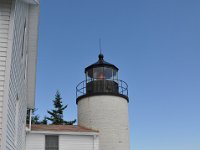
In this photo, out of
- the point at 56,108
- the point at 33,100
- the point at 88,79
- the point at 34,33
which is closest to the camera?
the point at 34,33

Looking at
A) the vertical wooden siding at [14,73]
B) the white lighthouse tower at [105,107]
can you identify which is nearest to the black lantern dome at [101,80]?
the white lighthouse tower at [105,107]

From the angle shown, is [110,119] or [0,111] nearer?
[0,111]

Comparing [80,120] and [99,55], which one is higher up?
[99,55]

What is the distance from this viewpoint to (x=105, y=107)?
2283cm

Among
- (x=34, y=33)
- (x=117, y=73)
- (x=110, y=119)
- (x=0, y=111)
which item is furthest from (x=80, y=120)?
(x=0, y=111)

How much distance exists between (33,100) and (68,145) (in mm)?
3876

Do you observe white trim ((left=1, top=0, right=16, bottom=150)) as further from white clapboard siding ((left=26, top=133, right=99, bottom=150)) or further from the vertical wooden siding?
white clapboard siding ((left=26, top=133, right=99, bottom=150))

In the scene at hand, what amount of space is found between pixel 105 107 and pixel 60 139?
3998 millimetres

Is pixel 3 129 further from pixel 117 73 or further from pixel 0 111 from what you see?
pixel 117 73

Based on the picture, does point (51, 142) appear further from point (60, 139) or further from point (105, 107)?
point (105, 107)

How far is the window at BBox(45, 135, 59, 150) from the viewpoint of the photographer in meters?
20.4

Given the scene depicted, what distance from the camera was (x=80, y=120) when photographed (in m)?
23.8

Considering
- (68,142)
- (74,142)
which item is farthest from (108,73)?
(68,142)

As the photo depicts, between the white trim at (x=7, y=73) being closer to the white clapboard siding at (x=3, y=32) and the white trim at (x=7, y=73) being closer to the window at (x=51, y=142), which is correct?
the white clapboard siding at (x=3, y=32)
